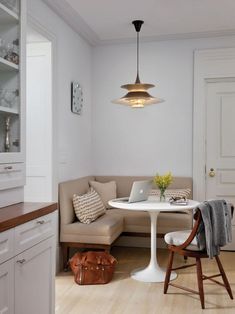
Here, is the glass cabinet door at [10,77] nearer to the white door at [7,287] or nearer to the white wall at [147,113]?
the white door at [7,287]

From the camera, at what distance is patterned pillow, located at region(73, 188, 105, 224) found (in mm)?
3801

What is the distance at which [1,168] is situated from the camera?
2.21 m

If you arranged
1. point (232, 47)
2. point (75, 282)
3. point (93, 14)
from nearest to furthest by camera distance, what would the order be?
point (75, 282) → point (93, 14) → point (232, 47)

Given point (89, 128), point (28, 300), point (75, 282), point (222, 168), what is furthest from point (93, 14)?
point (28, 300)

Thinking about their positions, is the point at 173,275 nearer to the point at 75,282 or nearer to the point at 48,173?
the point at 75,282

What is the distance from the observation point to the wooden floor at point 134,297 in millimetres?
2865

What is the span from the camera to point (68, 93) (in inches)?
164

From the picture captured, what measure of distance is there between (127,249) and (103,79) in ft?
7.32

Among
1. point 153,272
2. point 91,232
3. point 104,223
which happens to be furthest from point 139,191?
point 153,272

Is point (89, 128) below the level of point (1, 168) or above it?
above

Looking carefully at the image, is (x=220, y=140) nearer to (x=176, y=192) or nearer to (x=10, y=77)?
(x=176, y=192)

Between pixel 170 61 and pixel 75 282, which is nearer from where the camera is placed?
pixel 75 282

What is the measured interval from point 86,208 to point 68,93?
1.29 meters

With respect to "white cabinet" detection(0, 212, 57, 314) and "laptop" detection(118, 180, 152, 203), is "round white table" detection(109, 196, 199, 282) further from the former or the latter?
"white cabinet" detection(0, 212, 57, 314)
